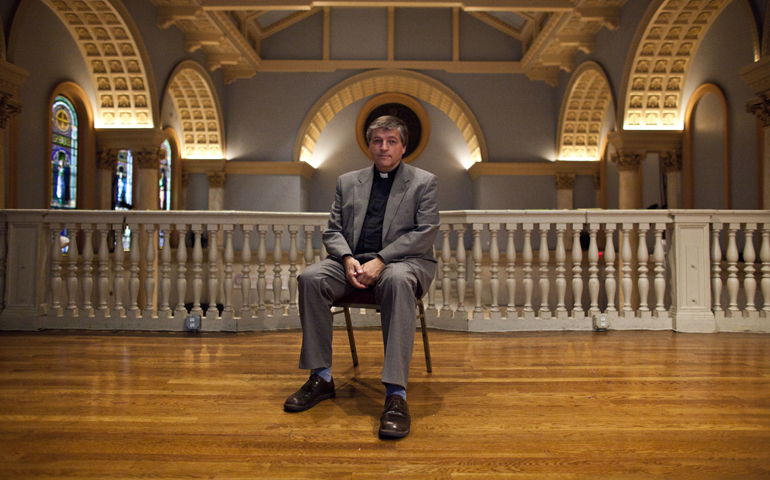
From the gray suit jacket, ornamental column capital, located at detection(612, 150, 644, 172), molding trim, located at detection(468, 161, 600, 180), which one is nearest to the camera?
the gray suit jacket

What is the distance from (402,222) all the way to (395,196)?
0.42ft

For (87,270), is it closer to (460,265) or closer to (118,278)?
(118,278)

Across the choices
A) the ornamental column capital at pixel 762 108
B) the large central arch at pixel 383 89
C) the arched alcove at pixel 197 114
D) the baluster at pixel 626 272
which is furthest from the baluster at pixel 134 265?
the large central arch at pixel 383 89

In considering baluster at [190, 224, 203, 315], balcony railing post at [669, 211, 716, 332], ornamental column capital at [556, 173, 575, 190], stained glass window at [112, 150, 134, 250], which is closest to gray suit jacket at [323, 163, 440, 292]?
baluster at [190, 224, 203, 315]

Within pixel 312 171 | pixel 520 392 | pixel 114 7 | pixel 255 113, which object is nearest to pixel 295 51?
pixel 255 113

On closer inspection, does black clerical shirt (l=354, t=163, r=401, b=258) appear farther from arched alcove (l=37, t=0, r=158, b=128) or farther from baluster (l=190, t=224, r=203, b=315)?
arched alcove (l=37, t=0, r=158, b=128)

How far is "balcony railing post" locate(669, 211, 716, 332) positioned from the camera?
3.90 m

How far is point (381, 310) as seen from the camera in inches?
85.4

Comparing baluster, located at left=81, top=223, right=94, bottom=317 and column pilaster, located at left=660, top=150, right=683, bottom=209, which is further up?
column pilaster, located at left=660, top=150, right=683, bottom=209

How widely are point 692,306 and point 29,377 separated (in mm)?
4420

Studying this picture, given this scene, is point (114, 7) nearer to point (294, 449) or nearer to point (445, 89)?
point (445, 89)

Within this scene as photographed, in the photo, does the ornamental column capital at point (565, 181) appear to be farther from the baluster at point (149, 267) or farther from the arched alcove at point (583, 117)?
the baluster at point (149, 267)

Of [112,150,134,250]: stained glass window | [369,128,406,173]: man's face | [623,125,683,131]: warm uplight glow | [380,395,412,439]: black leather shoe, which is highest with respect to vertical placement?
[623,125,683,131]: warm uplight glow

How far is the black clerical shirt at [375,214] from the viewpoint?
2.41 meters
